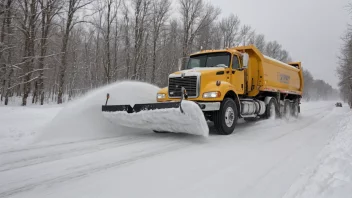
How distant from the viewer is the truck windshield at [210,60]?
783 cm

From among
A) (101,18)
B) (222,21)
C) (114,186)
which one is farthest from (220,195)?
(222,21)

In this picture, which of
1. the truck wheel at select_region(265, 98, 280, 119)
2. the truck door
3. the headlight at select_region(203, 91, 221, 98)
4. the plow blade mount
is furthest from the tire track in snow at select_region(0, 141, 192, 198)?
the truck wheel at select_region(265, 98, 280, 119)

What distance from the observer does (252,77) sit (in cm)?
951

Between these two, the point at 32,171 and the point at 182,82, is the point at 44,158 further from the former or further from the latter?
the point at 182,82

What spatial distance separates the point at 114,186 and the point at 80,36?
4230 cm

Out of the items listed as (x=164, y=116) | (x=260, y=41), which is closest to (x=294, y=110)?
(x=164, y=116)

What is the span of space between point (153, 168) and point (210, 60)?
531 cm

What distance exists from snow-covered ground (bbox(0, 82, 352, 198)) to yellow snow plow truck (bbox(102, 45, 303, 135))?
502 mm

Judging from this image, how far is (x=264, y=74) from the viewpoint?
31.2 feet

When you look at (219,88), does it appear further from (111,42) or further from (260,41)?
(260,41)

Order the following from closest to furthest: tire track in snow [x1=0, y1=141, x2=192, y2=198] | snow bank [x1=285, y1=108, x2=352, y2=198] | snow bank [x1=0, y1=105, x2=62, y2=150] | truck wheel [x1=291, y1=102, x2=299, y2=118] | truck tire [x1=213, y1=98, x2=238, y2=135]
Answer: snow bank [x1=285, y1=108, x2=352, y2=198]
tire track in snow [x1=0, y1=141, x2=192, y2=198]
snow bank [x1=0, y1=105, x2=62, y2=150]
truck tire [x1=213, y1=98, x2=238, y2=135]
truck wheel [x1=291, y1=102, x2=299, y2=118]

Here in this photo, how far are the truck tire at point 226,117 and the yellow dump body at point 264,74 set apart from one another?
2.48 meters

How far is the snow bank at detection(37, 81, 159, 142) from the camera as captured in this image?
585cm

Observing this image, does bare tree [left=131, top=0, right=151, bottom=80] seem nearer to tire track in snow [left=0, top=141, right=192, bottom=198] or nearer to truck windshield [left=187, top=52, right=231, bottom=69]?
truck windshield [left=187, top=52, right=231, bottom=69]
